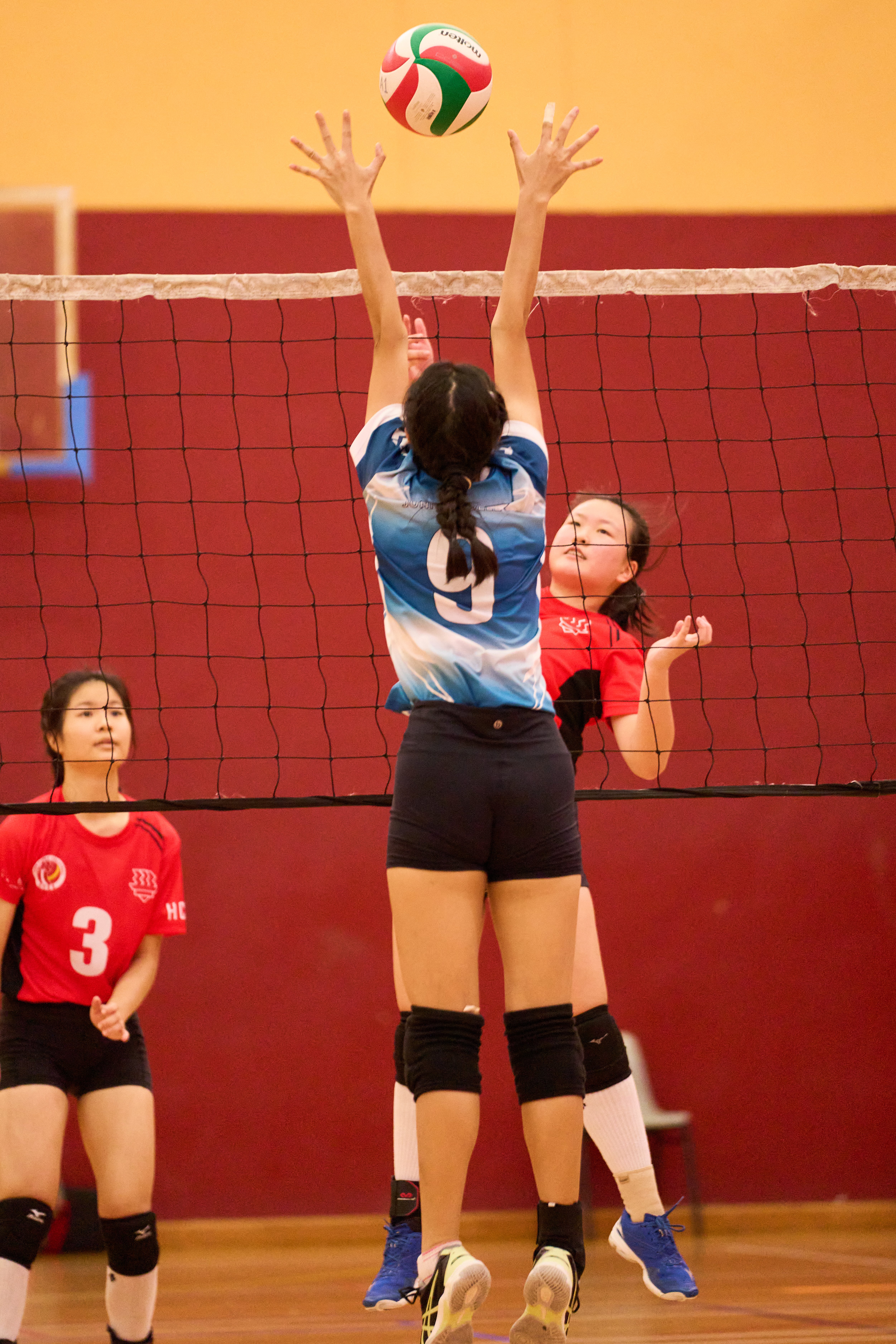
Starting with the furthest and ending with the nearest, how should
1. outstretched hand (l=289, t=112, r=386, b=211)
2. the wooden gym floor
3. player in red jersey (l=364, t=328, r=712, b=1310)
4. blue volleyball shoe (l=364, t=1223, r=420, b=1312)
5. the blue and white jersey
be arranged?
the wooden gym floor → player in red jersey (l=364, t=328, r=712, b=1310) → blue volleyball shoe (l=364, t=1223, r=420, b=1312) → outstretched hand (l=289, t=112, r=386, b=211) → the blue and white jersey

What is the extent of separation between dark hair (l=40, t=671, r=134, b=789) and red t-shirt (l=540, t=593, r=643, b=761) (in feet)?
3.55

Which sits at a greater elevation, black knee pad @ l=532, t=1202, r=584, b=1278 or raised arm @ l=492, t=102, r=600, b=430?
raised arm @ l=492, t=102, r=600, b=430

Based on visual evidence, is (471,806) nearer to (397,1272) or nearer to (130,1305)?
(397,1272)

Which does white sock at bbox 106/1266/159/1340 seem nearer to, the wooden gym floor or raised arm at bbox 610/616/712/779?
the wooden gym floor

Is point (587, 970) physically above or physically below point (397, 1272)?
above

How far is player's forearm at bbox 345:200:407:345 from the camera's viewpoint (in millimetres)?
2434

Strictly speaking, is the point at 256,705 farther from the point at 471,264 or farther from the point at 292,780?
the point at 471,264

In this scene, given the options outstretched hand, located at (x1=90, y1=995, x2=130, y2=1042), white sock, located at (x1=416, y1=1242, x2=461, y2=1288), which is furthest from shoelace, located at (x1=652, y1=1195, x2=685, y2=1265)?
outstretched hand, located at (x1=90, y1=995, x2=130, y2=1042)

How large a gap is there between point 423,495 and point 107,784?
1.45m

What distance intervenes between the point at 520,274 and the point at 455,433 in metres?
0.37

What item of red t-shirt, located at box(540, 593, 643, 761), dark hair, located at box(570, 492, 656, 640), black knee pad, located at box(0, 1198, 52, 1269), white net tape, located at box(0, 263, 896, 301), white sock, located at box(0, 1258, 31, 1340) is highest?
white net tape, located at box(0, 263, 896, 301)

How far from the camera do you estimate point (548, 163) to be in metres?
2.58

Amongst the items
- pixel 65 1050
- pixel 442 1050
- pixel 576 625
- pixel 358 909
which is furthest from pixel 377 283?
pixel 358 909

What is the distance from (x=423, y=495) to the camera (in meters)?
2.34
